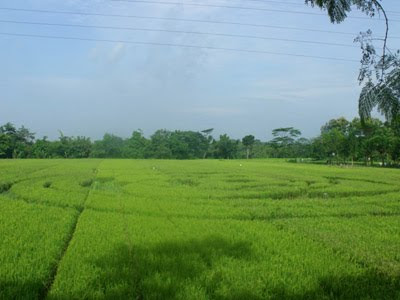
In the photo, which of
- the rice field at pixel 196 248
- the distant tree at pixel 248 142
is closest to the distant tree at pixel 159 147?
the distant tree at pixel 248 142

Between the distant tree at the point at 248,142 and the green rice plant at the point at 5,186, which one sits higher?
the distant tree at the point at 248,142

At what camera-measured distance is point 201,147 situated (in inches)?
2776

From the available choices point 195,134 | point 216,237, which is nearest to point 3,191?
point 216,237

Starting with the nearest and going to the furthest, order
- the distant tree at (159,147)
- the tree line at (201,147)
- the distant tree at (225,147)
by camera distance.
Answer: the tree line at (201,147) < the distant tree at (159,147) < the distant tree at (225,147)

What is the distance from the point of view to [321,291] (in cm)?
488

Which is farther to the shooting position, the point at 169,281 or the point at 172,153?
the point at 172,153

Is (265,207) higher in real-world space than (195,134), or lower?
lower

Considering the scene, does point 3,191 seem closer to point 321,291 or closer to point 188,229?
point 188,229

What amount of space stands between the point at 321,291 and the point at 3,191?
14.0 meters

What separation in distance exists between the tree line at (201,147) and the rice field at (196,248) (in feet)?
112

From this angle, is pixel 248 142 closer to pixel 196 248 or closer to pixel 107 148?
pixel 107 148

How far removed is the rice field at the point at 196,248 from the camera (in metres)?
4.88

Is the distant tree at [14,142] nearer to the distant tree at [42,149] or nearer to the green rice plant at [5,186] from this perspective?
the distant tree at [42,149]

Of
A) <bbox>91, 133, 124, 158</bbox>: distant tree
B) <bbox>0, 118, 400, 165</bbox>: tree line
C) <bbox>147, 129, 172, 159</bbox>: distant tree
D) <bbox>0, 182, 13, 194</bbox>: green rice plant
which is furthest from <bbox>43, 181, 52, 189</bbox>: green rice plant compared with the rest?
<bbox>91, 133, 124, 158</bbox>: distant tree
